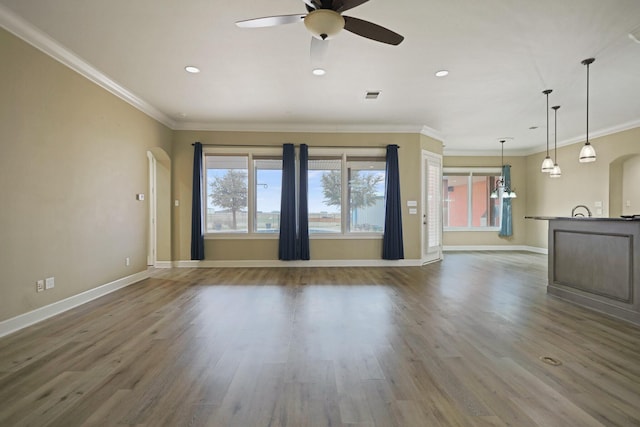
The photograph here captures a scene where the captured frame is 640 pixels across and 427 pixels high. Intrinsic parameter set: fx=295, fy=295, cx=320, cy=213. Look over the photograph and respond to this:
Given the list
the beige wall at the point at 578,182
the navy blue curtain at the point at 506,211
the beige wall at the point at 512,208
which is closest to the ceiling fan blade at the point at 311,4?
the beige wall at the point at 578,182

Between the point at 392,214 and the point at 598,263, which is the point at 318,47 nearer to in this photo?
the point at 598,263

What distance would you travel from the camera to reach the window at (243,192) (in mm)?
6531

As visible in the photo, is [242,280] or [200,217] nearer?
[242,280]

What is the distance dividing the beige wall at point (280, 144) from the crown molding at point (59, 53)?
152 centimetres

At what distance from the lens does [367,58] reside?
3.67 meters

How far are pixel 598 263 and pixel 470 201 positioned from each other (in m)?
5.77

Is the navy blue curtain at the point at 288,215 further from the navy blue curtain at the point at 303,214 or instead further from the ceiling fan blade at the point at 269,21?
the ceiling fan blade at the point at 269,21

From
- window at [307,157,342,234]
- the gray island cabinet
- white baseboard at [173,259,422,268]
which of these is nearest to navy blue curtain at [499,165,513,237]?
white baseboard at [173,259,422,268]

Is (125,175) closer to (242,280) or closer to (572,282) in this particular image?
(242,280)

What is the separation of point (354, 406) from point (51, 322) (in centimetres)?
343

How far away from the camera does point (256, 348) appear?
2.63 metres

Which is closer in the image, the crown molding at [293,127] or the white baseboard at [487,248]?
the crown molding at [293,127]

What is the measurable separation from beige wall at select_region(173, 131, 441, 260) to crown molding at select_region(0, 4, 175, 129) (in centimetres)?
152

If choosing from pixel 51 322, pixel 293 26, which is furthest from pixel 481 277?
pixel 51 322
